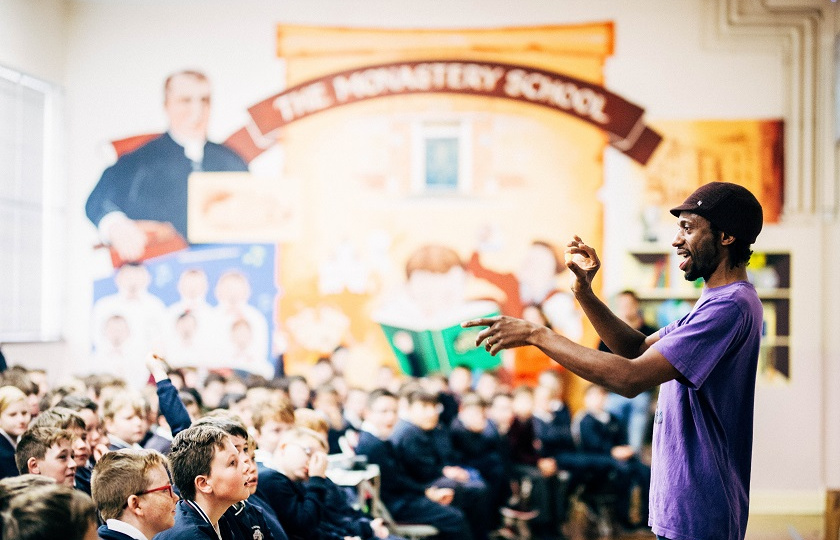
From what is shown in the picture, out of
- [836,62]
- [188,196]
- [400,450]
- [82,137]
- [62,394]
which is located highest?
[836,62]

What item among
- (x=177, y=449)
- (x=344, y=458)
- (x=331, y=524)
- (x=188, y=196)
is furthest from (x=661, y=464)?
(x=188, y=196)

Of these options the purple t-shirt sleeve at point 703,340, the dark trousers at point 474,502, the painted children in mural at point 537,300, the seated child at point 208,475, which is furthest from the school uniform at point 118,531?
the painted children in mural at point 537,300

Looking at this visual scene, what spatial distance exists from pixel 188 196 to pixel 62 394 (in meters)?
3.41

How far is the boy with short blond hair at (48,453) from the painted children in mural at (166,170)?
4.75m

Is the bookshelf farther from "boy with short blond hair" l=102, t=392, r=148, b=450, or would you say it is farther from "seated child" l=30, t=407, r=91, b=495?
"seated child" l=30, t=407, r=91, b=495

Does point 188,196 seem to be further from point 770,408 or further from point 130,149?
point 770,408

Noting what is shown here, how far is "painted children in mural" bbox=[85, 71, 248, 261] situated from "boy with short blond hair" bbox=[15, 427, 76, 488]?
15.6 feet

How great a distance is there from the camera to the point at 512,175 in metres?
7.54

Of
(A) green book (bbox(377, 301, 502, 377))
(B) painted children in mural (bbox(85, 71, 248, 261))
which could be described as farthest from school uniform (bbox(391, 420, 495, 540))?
(B) painted children in mural (bbox(85, 71, 248, 261))

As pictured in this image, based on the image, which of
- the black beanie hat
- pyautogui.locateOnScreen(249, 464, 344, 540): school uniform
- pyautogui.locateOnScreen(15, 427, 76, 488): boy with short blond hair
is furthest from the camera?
pyautogui.locateOnScreen(249, 464, 344, 540): school uniform

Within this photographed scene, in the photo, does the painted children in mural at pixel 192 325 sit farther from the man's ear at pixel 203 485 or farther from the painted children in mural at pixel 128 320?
the man's ear at pixel 203 485

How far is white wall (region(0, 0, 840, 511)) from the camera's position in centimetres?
723

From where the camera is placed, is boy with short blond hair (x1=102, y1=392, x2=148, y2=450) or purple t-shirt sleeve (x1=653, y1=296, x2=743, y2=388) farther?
boy with short blond hair (x1=102, y1=392, x2=148, y2=450)

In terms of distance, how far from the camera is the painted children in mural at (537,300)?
7430mm
